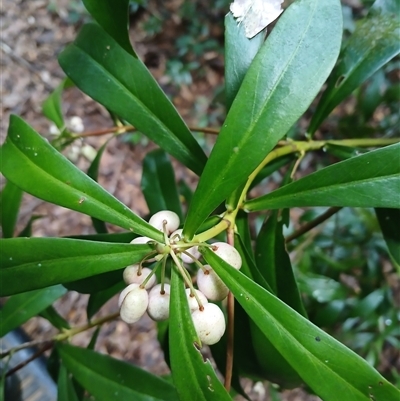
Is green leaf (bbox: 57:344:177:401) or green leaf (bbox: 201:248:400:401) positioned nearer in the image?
green leaf (bbox: 201:248:400:401)

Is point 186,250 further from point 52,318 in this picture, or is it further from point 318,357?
point 52,318

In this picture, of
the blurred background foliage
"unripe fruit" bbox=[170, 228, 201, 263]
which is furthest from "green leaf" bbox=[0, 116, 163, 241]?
Result: the blurred background foliage

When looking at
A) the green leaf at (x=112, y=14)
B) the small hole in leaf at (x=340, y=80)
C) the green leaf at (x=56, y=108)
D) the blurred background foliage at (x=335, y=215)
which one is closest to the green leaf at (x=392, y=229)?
the blurred background foliage at (x=335, y=215)

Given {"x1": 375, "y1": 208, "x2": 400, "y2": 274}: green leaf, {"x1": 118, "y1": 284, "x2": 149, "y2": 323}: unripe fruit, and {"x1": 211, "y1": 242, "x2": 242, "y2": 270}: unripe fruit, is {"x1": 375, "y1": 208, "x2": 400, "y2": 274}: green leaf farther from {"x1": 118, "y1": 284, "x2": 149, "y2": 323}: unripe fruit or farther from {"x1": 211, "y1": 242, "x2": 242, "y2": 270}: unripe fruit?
{"x1": 118, "y1": 284, "x2": 149, "y2": 323}: unripe fruit

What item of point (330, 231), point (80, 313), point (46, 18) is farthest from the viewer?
point (46, 18)

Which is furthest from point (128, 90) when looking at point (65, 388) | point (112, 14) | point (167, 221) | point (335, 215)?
point (335, 215)

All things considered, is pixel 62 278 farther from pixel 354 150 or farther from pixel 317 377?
pixel 354 150

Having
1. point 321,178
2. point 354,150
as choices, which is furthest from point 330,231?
point 321,178
